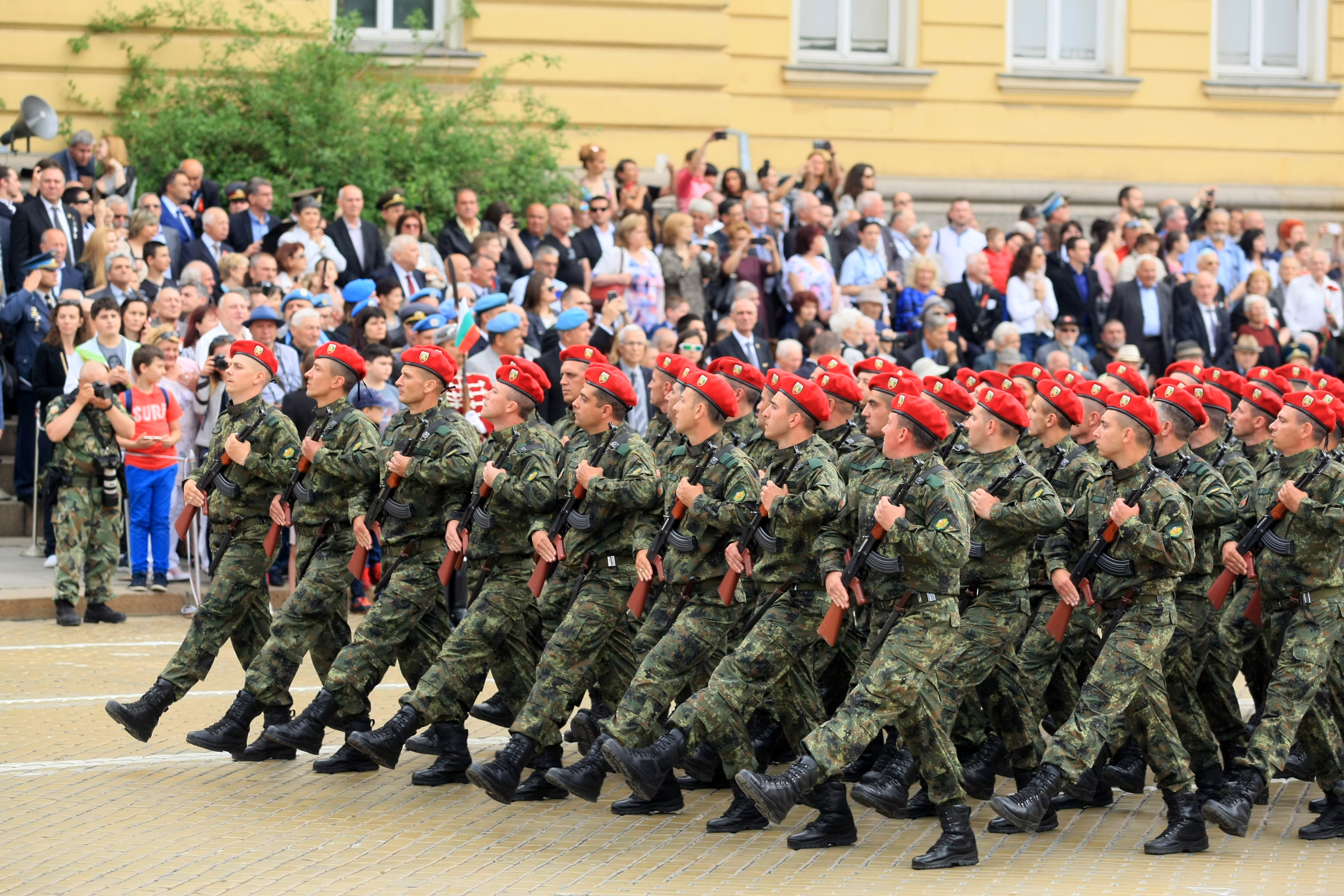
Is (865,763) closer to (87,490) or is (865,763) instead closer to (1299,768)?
(1299,768)

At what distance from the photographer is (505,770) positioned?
8398 mm

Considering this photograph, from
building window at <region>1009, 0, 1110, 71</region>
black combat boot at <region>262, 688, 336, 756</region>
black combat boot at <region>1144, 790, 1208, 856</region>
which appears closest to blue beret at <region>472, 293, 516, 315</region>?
black combat boot at <region>262, 688, 336, 756</region>

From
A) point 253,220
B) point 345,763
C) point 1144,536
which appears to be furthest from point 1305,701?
point 253,220

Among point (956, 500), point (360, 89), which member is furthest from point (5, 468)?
point (956, 500)

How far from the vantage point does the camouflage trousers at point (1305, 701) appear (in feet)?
26.9

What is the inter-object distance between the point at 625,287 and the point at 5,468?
5343mm

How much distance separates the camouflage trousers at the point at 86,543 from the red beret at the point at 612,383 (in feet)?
16.9

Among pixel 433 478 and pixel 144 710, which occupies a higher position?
pixel 433 478

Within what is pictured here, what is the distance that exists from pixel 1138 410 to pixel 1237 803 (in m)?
1.75

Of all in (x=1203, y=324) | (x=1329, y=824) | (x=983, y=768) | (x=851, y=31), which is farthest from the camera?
(x=851, y=31)

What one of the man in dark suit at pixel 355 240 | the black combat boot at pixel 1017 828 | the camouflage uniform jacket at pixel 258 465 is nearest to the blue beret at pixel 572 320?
the man in dark suit at pixel 355 240

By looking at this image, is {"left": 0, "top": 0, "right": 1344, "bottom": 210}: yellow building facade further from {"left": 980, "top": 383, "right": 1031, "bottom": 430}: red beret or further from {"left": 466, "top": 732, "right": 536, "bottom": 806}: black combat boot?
{"left": 466, "top": 732, "right": 536, "bottom": 806}: black combat boot

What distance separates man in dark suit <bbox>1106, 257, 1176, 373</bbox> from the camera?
59.4ft

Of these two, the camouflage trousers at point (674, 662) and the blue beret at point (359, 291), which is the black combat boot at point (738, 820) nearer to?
the camouflage trousers at point (674, 662)
